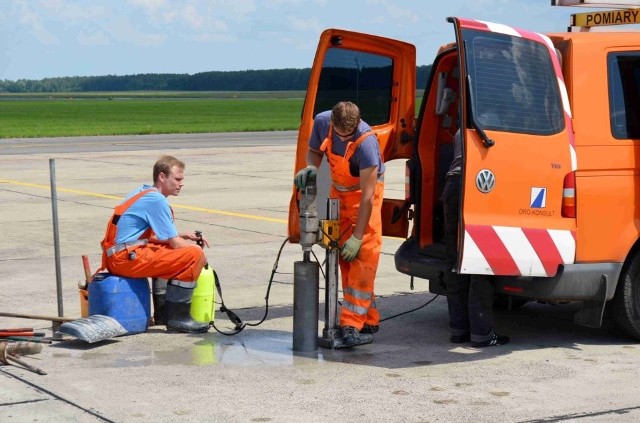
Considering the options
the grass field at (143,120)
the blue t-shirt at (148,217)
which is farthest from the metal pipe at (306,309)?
the grass field at (143,120)

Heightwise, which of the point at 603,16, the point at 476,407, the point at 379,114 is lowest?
the point at 476,407

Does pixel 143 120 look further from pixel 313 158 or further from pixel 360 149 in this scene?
pixel 360 149

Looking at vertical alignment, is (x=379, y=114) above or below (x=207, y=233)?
above

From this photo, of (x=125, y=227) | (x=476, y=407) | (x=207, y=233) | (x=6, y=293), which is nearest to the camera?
(x=476, y=407)

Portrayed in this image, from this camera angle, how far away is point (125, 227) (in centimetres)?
824

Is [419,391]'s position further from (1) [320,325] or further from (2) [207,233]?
(2) [207,233]

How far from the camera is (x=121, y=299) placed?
815 centimetres

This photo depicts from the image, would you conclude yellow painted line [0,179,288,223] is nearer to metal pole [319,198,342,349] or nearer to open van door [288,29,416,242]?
open van door [288,29,416,242]

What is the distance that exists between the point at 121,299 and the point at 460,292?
2.28 metres

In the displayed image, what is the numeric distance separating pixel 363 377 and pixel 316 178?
4.55 ft

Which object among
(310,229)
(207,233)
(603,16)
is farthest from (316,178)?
(207,233)

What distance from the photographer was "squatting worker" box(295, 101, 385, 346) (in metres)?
7.62

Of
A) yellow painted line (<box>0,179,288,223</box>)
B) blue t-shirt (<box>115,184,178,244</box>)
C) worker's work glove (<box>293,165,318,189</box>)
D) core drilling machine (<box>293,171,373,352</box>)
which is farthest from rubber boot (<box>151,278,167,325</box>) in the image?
yellow painted line (<box>0,179,288,223</box>)

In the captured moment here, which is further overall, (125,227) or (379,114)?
(379,114)
